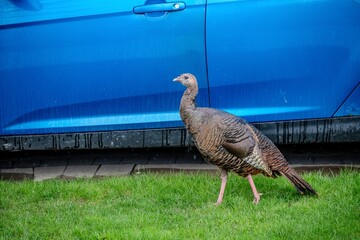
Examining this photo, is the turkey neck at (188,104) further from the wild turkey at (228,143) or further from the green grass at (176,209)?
the green grass at (176,209)

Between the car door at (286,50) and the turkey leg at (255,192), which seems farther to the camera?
the car door at (286,50)

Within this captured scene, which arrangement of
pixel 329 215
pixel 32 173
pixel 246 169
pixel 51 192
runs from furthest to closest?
pixel 32 173, pixel 51 192, pixel 246 169, pixel 329 215

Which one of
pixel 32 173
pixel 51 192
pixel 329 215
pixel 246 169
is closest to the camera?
pixel 329 215

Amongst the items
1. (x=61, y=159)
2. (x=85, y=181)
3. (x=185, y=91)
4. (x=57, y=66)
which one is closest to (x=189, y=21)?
(x=185, y=91)

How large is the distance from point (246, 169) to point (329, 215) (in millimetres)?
668

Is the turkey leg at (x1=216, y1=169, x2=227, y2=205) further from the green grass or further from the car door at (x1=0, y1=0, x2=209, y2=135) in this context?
the car door at (x1=0, y1=0, x2=209, y2=135)

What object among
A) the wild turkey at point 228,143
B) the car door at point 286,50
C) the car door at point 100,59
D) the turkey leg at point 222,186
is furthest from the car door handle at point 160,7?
the turkey leg at point 222,186

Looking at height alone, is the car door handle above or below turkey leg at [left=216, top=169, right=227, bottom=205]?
above

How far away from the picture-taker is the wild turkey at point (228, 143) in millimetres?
5195

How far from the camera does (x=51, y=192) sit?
5.64 m

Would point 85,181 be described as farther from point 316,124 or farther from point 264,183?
point 316,124

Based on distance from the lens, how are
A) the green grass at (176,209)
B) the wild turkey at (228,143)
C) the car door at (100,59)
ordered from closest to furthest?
the green grass at (176,209) < the wild turkey at (228,143) < the car door at (100,59)

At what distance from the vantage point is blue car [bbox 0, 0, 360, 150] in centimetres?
548

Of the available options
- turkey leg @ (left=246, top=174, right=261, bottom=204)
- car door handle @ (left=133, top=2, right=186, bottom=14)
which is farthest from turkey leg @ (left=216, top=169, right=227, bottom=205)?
car door handle @ (left=133, top=2, right=186, bottom=14)
